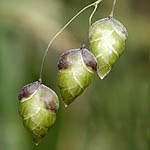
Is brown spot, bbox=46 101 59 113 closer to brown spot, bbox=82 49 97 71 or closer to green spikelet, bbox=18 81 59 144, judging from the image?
green spikelet, bbox=18 81 59 144

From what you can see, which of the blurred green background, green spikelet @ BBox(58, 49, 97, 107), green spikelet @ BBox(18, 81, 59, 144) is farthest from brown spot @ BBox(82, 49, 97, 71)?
the blurred green background

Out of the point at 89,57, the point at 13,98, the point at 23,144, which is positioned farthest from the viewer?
the point at 13,98

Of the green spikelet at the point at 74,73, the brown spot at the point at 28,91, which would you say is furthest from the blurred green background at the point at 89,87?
the green spikelet at the point at 74,73

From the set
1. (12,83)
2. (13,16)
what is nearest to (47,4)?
(13,16)

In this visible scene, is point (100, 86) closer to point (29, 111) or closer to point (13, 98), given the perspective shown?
point (13, 98)

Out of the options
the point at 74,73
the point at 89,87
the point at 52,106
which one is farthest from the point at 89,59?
the point at 89,87

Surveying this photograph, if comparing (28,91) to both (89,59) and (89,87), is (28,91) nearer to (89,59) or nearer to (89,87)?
(89,59)
